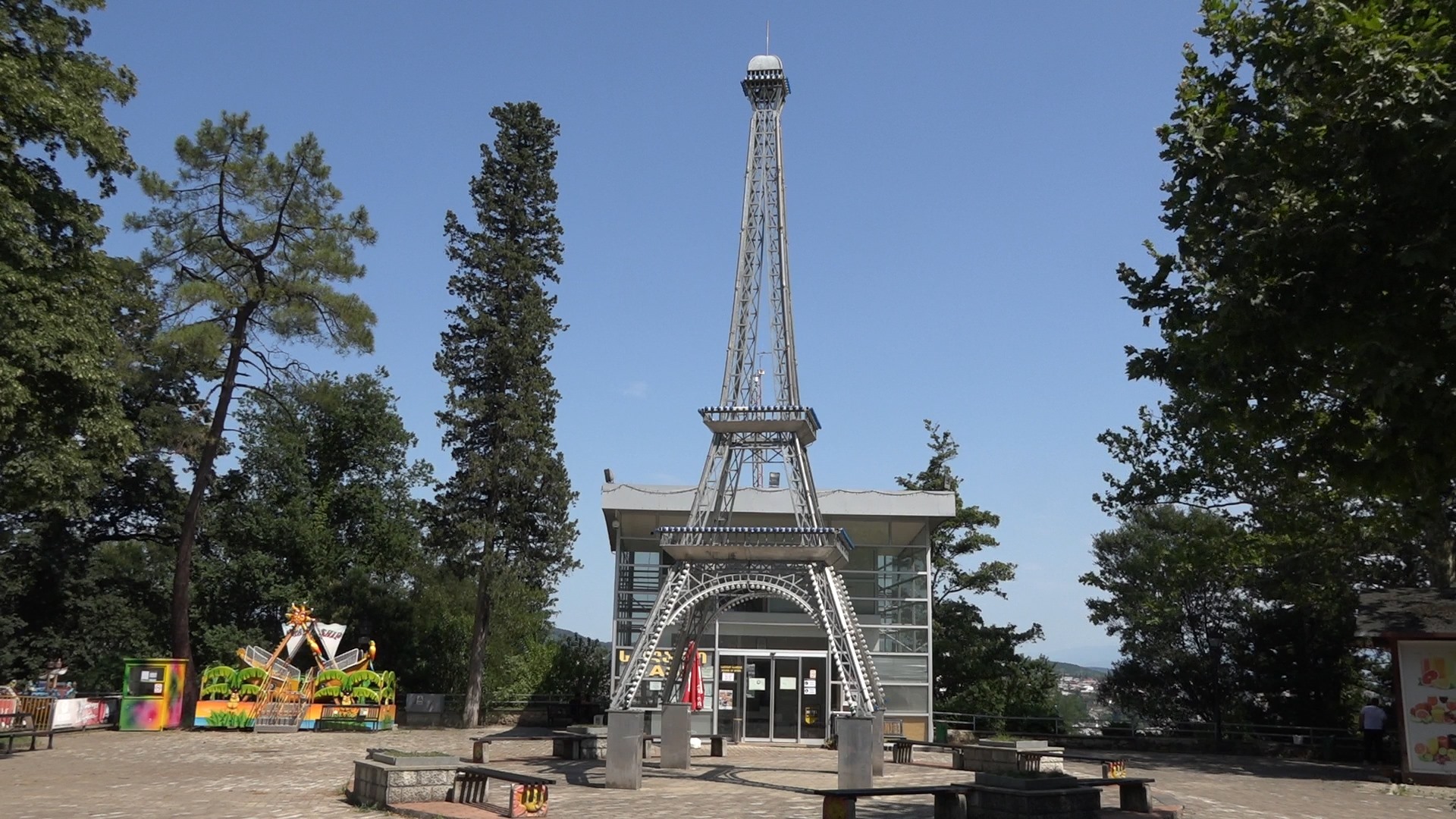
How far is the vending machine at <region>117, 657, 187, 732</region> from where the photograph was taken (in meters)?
28.0

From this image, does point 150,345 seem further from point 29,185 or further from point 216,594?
point 29,185

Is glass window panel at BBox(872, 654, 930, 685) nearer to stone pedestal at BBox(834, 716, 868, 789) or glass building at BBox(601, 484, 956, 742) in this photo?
glass building at BBox(601, 484, 956, 742)

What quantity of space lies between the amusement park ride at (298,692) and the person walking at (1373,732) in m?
23.6

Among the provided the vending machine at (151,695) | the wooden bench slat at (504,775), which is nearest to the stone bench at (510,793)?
the wooden bench slat at (504,775)

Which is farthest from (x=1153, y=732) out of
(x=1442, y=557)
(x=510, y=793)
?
(x=510, y=793)

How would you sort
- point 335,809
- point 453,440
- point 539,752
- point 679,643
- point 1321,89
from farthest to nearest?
1. point 453,440
2. point 539,752
3. point 679,643
4. point 335,809
5. point 1321,89

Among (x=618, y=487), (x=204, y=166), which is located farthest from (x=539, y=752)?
(x=204, y=166)

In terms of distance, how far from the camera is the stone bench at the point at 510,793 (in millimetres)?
12961

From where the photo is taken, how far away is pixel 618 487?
29953 mm

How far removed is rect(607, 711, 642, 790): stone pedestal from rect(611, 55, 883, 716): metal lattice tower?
119cm

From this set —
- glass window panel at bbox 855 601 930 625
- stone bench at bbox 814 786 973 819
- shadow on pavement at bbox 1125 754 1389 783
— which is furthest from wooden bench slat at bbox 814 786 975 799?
glass window panel at bbox 855 601 930 625

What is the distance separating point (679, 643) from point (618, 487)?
9877 mm

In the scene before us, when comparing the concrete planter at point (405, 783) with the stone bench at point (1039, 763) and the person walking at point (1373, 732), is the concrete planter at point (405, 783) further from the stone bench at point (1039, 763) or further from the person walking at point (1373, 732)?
the person walking at point (1373, 732)

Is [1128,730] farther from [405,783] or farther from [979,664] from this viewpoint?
[405,783]
